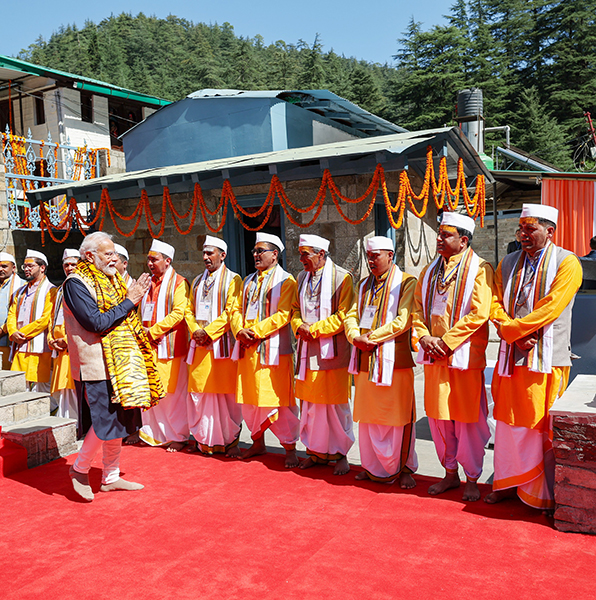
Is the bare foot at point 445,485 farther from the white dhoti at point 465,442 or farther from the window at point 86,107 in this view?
the window at point 86,107

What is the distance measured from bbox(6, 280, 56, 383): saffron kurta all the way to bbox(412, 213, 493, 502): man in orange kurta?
405cm

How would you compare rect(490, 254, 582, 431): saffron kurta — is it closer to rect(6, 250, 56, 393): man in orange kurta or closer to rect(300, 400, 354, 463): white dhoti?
rect(300, 400, 354, 463): white dhoti

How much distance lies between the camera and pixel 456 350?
150 inches

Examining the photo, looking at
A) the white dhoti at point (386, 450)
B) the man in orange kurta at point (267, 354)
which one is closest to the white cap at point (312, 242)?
the man in orange kurta at point (267, 354)

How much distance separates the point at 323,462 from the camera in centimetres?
466

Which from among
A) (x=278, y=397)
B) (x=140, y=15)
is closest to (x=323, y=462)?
(x=278, y=397)

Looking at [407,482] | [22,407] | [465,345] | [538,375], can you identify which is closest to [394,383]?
[465,345]

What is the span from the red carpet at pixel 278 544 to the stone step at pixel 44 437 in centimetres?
39

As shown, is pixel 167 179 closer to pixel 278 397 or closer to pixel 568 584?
pixel 278 397

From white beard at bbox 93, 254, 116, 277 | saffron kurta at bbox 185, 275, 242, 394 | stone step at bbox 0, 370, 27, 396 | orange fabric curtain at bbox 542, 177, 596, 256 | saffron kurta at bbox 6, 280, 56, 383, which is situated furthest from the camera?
orange fabric curtain at bbox 542, 177, 596, 256

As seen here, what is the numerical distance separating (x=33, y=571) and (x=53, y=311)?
11.6ft

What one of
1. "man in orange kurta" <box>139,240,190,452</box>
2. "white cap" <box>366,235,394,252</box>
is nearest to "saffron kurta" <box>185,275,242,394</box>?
"man in orange kurta" <box>139,240,190,452</box>

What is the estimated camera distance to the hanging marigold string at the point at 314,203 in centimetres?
659

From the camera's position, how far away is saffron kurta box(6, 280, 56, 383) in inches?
239
